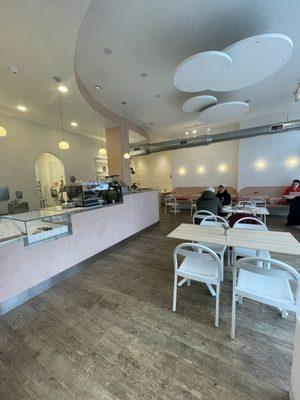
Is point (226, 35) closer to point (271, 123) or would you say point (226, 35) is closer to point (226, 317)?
point (226, 317)

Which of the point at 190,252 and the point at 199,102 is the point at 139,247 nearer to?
the point at 190,252

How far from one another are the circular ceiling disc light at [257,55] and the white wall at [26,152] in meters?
5.62

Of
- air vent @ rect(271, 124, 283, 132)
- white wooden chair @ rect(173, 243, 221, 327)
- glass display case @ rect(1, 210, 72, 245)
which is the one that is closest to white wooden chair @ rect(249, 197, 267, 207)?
air vent @ rect(271, 124, 283, 132)

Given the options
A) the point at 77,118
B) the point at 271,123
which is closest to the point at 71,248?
the point at 77,118

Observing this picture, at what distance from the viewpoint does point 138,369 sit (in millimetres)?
1346

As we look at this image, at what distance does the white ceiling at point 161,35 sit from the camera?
2105mm

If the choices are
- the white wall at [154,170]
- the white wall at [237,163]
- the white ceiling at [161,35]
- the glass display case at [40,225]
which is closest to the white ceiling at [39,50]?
the white ceiling at [161,35]

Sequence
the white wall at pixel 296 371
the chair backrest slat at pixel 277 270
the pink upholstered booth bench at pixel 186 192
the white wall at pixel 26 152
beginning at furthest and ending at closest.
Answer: the pink upholstered booth bench at pixel 186 192
the white wall at pixel 26 152
the chair backrest slat at pixel 277 270
the white wall at pixel 296 371

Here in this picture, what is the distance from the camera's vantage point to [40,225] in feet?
7.86

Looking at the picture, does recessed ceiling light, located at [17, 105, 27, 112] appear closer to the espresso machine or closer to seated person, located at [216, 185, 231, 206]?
the espresso machine

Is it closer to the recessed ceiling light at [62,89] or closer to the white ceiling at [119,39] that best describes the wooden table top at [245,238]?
the white ceiling at [119,39]

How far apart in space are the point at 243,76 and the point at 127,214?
10.6 feet

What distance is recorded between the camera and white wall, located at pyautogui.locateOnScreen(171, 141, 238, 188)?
7.10 metres

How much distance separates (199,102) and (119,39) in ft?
5.65
